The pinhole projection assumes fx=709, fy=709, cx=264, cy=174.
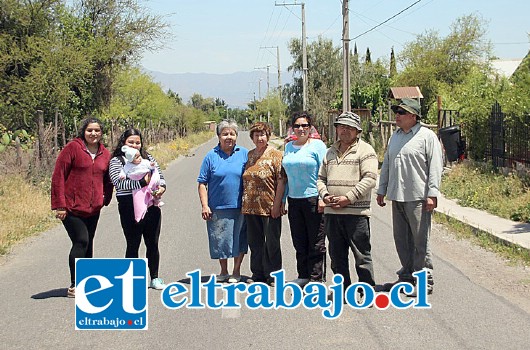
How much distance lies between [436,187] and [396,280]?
4.14ft

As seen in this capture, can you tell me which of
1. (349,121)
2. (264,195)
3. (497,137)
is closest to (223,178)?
(264,195)

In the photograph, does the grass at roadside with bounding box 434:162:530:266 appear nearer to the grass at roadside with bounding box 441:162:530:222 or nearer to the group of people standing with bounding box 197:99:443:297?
the grass at roadside with bounding box 441:162:530:222

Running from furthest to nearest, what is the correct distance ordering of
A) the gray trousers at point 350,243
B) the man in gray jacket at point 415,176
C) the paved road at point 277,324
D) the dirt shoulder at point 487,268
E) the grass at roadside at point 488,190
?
the grass at roadside at point 488,190 < the dirt shoulder at point 487,268 < the man in gray jacket at point 415,176 < the gray trousers at point 350,243 < the paved road at point 277,324

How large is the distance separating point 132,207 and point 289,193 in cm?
157

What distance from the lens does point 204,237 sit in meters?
10.8

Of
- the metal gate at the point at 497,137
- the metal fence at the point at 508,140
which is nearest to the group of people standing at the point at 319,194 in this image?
the metal fence at the point at 508,140

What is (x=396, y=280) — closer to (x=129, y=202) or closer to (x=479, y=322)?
(x=479, y=322)

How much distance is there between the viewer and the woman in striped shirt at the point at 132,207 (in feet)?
23.0

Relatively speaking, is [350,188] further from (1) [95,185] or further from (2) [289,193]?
(1) [95,185]

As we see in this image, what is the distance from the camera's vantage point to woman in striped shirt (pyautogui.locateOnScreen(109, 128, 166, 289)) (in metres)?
7.02

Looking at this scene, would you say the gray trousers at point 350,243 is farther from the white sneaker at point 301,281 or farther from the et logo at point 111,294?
the et logo at point 111,294

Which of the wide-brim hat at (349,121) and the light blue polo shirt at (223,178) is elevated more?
the wide-brim hat at (349,121)

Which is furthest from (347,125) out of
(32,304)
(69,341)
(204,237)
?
(204,237)

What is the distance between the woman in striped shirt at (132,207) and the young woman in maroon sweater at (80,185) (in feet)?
0.57
